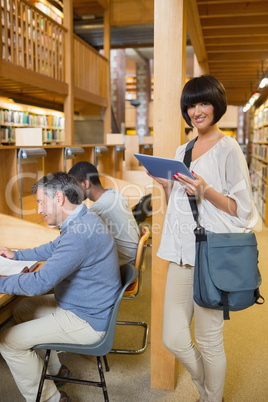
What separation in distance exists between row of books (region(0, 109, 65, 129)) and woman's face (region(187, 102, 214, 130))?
24.3 feet

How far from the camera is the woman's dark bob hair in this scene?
1.58m

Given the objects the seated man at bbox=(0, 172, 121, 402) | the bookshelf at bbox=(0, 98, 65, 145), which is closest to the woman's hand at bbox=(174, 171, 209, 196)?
the seated man at bbox=(0, 172, 121, 402)

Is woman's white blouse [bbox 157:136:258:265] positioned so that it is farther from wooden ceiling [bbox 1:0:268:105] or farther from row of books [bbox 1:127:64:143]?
row of books [bbox 1:127:64:143]

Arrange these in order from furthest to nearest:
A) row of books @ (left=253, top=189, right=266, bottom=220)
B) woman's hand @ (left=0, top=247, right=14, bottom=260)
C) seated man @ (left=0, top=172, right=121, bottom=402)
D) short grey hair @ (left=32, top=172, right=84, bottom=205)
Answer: row of books @ (left=253, top=189, right=266, bottom=220), woman's hand @ (left=0, top=247, right=14, bottom=260), short grey hair @ (left=32, top=172, right=84, bottom=205), seated man @ (left=0, top=172, right=121, bottom=402)

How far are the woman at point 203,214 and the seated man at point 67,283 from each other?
293mm

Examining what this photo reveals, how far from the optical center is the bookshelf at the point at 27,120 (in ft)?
27.3

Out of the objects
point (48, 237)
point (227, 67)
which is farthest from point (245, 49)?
point (48, 237)

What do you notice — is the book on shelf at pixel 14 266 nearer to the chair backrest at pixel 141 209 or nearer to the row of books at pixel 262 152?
the chair backrest at pixel 141 209

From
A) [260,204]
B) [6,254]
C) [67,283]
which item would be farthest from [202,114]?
[260,204]

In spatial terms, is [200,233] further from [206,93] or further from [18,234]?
[18,234]

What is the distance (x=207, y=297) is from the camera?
1.57 meters

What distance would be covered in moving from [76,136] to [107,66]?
6.61 ft

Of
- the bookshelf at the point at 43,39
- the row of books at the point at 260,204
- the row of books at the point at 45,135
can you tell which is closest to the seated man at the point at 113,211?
the bookshelf at the point at 43,39

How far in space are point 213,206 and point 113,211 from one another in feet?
3.68
